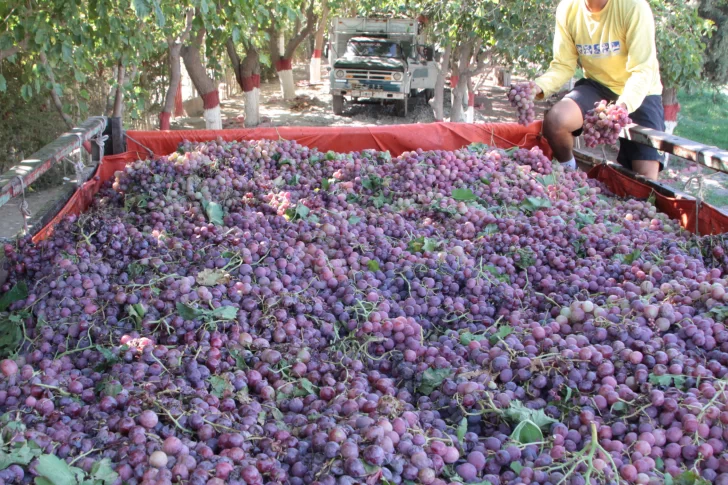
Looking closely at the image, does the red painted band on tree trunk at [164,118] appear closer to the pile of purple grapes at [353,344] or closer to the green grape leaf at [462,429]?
the pile of purple grapes at [353,344]

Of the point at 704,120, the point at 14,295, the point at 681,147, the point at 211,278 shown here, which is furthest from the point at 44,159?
the point at 704,120

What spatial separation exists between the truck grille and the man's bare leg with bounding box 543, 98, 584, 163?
31.9ft

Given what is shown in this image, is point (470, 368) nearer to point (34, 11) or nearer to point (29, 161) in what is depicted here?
point (29, 161)

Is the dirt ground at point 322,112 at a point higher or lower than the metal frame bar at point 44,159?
lower

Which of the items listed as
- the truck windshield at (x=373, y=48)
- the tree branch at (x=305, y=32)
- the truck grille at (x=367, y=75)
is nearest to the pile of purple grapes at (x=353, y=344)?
the truck grille at (x=367, y=75)

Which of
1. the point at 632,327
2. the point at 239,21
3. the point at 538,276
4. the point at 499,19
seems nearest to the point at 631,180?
the point at 538,276

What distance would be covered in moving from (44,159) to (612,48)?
346 centimetres

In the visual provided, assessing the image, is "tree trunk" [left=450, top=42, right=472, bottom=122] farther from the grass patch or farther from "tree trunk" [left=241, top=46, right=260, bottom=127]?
"tree trunk" [left=241, top=46, right=260, bottom=127]

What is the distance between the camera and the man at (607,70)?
12.4ft

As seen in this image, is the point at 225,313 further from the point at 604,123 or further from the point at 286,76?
the point at 286,76

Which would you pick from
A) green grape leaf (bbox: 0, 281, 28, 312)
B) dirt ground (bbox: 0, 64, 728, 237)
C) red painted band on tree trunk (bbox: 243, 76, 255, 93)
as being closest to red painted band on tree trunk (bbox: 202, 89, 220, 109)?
dirt ground (bbox: 0, 64, 728, 237)

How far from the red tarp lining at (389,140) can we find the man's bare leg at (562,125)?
28 cm

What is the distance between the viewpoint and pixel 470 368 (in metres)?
1.99

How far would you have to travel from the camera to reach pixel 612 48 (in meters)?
4.01
